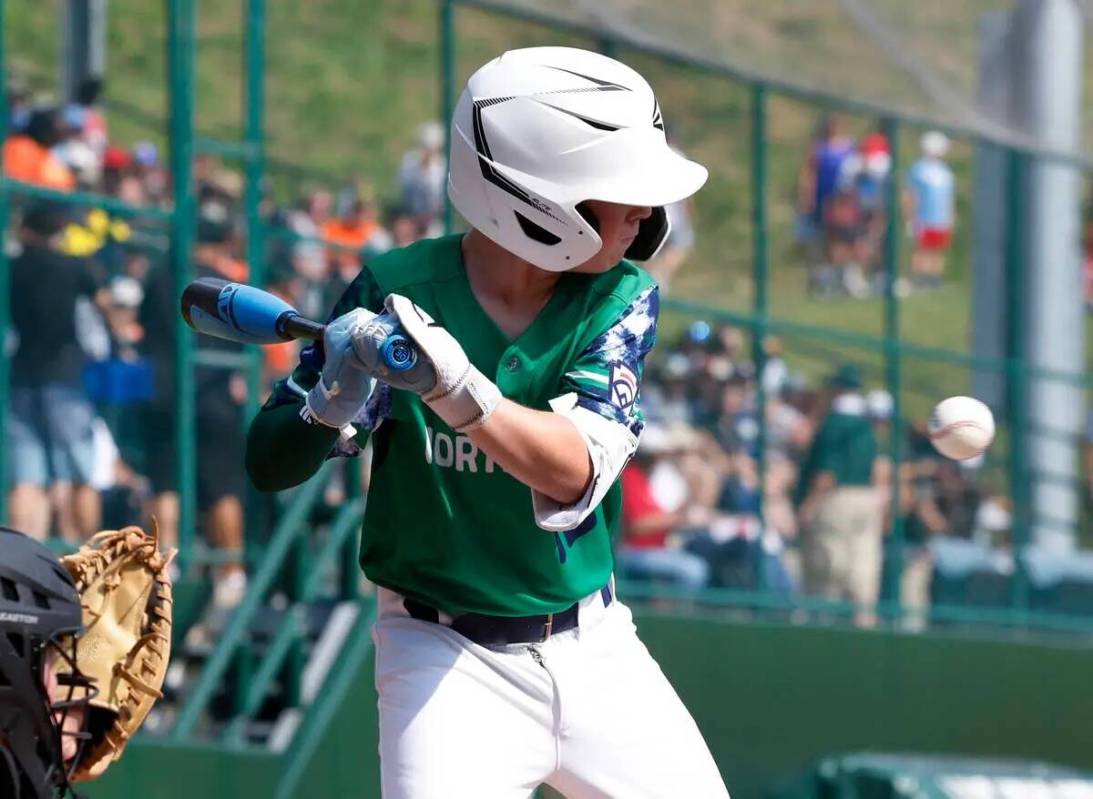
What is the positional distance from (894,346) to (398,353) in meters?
8.45

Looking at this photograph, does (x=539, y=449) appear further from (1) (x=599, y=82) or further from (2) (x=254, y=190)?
(2) (x=254, y=190)

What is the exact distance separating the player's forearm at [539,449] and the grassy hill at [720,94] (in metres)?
6.27

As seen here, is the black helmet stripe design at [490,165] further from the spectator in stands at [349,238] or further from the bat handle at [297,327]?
the spectator in stands at [349,238]

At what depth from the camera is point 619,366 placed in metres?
3.82

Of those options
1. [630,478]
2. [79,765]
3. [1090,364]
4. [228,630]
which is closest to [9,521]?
[228,630]

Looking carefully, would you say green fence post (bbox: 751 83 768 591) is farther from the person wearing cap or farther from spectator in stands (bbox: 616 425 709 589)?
spectator in stands (bbox: 616 425 709 589)

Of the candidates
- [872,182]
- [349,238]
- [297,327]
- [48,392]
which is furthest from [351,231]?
[297,327]

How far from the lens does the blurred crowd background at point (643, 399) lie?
8258 millimetres

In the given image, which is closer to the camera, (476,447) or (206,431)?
(476,447)

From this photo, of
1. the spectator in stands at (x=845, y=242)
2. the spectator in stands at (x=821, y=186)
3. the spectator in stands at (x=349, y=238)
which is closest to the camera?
the spectator in stands at (x=349, y=238)

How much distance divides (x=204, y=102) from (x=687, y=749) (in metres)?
8.09

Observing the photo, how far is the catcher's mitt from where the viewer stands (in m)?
4.04

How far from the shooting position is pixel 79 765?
152 inches

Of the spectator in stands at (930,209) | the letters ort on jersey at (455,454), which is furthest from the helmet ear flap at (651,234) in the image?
the spectator in stands at (930,209)
